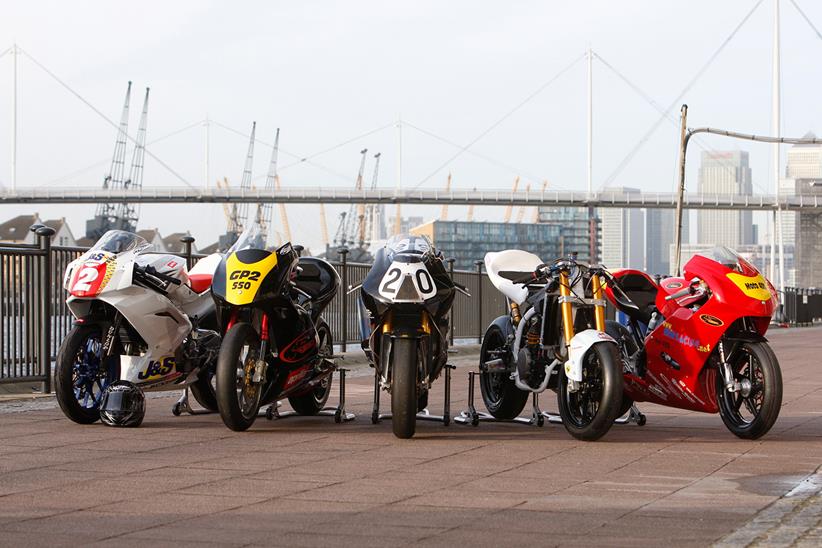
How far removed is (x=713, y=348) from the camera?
8.08 m

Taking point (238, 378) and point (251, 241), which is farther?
point (251, 241)

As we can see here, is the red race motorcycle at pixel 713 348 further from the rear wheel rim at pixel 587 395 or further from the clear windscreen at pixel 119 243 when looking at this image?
the clear windscreen at pixel 119 243

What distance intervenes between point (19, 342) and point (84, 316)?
2756 millimetres

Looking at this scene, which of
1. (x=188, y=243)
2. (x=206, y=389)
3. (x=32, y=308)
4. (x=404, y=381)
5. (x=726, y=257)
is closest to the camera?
(x=404, y=381)

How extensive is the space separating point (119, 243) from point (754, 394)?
13.2ft

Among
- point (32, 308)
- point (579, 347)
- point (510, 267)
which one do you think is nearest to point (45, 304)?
point (32, 308)

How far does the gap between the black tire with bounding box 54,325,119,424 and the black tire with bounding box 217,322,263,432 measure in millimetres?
978

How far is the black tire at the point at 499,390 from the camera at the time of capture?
30.2ft

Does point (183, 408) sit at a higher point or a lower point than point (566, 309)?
lower

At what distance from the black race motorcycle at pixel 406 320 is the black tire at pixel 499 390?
91 cm

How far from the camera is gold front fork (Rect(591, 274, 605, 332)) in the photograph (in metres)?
8.26

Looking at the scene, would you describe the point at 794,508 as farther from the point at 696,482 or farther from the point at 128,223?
the point at 128,223

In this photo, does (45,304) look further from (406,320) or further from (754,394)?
(754,394)

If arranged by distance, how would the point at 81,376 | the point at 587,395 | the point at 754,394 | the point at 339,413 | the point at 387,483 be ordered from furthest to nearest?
the point at 339,413
the point at 81,376
the point at 587,395
the point at 754,394
the point at 387,483
